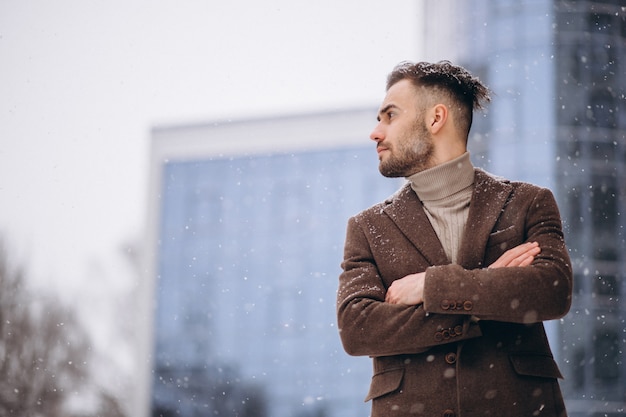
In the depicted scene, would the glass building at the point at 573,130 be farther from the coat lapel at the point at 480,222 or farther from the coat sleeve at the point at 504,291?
the coat sleeve at the point at 504,291

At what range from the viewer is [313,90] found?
39219 mm

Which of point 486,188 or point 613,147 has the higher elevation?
point 613,147

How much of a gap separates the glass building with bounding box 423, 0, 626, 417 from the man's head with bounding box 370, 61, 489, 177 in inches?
503

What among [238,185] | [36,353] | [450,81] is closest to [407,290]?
[450,81]

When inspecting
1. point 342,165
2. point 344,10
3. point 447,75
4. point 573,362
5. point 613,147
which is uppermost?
point 344,10

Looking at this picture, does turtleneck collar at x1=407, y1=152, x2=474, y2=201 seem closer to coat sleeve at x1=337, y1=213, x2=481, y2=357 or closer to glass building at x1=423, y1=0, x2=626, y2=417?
coat sleeve at x1=337, y1=213, x2=481, y2=357

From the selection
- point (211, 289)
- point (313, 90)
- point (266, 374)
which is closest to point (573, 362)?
point (266, 374)

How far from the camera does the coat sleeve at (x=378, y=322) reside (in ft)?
6.06

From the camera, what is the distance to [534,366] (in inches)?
72.9

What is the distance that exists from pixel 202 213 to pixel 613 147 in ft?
63.4

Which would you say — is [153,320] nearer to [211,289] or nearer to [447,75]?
[211,289]

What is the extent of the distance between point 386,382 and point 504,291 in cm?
36

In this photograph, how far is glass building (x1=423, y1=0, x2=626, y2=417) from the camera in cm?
1473

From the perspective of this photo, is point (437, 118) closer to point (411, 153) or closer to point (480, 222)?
point (411, 153)
